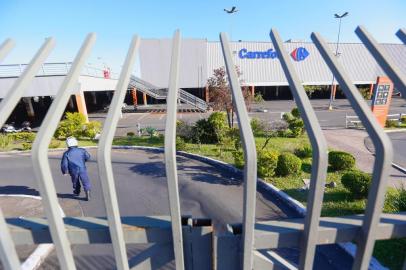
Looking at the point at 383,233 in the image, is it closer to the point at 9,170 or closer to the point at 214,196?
the point at 214,196

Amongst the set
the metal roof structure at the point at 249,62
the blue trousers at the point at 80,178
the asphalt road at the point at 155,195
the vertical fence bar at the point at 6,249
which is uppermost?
the metal roof structure at the point at 249,62

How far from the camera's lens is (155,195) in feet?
21.8

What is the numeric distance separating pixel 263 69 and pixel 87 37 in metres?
36.0

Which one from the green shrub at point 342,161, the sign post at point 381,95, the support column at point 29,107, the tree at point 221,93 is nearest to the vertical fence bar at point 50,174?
the green shrub at point 342,161

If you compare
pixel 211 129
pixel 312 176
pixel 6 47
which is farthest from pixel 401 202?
pixel 211 129

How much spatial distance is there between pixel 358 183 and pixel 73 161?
7.31 m

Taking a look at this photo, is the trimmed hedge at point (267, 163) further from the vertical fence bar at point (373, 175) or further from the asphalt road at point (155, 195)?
the vertical fence bar at point (373, 175)

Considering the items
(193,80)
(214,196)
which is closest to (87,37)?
(214,196)

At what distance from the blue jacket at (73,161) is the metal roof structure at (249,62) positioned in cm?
2771

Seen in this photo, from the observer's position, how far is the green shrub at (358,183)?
5637 millimetres

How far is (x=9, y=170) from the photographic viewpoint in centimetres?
927

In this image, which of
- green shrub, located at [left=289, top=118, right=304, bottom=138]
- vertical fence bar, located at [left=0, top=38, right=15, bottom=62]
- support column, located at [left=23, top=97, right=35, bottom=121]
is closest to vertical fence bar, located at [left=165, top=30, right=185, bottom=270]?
vertical fence bar, located at [left=0, top=38, right=15, bottom=62]

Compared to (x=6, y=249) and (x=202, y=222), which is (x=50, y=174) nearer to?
(x=6, y=249)

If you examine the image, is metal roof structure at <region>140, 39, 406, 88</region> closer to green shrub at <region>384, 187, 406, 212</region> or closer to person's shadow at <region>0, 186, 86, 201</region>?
person's shadow at <region>0, 186, 86, 201</region>
